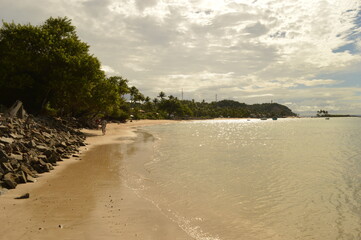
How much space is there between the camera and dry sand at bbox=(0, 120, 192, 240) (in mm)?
7453

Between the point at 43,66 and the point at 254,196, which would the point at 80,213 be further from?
the point at 43,66

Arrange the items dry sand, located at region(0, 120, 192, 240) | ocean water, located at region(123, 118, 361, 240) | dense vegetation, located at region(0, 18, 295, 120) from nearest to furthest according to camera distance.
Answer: dry sand, located at region(0, 120, 192, 240), ocean water, located at region(123, 118, 361, 240), dense vegetation, located at region(0, 18, 295, 120)

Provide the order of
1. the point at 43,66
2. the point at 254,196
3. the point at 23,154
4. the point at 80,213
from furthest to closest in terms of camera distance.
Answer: the point at 43,66 → the point at 23,154 → the point at 254,196 → the point at 80,213

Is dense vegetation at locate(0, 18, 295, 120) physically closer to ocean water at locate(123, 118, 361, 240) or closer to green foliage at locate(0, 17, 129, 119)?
green foliage at locate(0, 17, 129, 119)

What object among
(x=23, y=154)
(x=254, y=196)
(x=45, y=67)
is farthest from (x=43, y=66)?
(x=254, y=196)

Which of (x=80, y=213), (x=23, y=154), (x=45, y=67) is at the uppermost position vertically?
(x=45, y=67)

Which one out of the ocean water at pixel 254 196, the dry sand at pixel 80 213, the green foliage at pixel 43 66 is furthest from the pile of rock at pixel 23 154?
the green foliage at pixel 43 66

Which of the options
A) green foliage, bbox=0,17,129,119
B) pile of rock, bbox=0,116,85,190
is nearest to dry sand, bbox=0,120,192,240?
pile of rock, bbox=0,116,85,190

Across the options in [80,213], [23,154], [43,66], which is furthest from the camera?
[43,66]

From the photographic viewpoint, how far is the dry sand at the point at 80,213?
24.5 ft

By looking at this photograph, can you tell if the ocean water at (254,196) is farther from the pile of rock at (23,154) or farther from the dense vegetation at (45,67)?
the dense vegetation at (45,67)

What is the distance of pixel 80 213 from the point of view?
8.95 metres

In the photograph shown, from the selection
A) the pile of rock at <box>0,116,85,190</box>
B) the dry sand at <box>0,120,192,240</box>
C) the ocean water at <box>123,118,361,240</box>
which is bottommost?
the ocean water at <box>123,118,361,240</box>

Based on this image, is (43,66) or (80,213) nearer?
(80,213)
